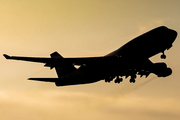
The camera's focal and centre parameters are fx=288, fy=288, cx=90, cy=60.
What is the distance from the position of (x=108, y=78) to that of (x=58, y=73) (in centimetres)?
1092

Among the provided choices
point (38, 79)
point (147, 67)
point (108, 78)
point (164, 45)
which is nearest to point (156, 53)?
point (164, 45)

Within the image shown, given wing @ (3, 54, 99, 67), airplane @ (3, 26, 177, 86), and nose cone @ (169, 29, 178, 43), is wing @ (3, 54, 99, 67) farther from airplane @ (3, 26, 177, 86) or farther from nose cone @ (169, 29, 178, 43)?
nose cone @ (169, 29, 178, 43)

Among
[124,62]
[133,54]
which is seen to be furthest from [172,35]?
[124,62]

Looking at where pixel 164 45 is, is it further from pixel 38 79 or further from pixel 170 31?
pixel 38 79

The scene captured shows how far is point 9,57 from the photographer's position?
130 feet

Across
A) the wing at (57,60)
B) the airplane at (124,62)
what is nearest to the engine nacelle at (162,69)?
the airplane at (124,62)

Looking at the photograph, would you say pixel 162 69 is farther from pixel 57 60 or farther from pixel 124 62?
pixel 57 60

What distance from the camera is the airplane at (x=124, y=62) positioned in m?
42.6

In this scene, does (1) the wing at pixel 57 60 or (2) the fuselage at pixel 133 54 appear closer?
(1) the wing at pixel 57 60

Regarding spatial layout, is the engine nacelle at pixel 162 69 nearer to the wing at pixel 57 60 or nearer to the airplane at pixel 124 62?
the airplane at pixel 124 62

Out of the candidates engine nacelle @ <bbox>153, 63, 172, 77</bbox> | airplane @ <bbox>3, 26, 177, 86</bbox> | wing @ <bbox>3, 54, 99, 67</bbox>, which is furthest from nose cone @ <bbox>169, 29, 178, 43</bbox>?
wing @ <bbox>3, 54, 99, 67</bbox>

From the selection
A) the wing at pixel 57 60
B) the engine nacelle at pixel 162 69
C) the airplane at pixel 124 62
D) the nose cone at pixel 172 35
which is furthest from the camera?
the engine nacelle at pixel 162 69

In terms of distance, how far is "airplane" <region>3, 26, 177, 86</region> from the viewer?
42.6 metres

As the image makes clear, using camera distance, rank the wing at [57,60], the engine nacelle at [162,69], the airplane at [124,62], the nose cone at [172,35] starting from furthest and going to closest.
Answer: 1. the engine nacelle at [162,69]
2. the nose cone at [172,35]
3. the airplane at [124,62]
4. the wing at [57,60]
